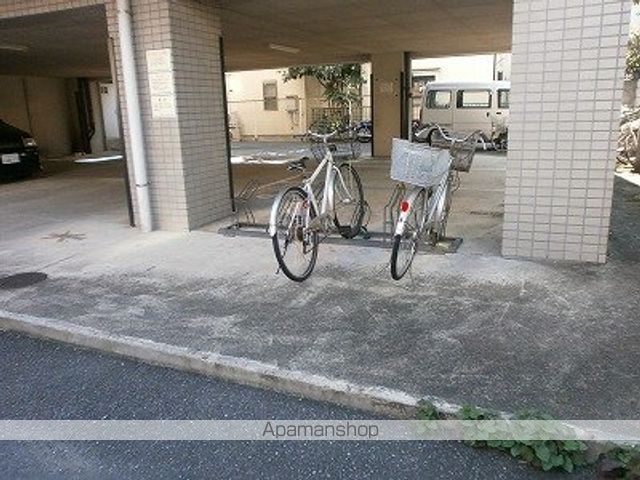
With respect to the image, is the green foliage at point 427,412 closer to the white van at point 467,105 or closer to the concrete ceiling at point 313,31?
the concrete ceiling at point 313,31

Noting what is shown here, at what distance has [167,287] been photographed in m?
4.23

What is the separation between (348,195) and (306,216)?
3.60 feet

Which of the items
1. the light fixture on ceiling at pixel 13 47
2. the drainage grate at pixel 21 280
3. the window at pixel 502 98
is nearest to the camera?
the drainage grate at pixel 21 280

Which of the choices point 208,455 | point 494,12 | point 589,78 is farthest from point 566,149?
point 494,12

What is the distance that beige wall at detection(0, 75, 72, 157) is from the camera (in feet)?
54.1

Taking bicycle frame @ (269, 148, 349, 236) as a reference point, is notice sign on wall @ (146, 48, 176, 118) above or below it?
above

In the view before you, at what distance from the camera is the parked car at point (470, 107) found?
619 inches

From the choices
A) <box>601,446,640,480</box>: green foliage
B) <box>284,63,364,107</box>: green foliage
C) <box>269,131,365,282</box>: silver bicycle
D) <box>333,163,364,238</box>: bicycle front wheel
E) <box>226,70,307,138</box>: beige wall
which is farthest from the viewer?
<box>226,70,307,138</box>: beige wall

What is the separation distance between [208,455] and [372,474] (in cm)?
73

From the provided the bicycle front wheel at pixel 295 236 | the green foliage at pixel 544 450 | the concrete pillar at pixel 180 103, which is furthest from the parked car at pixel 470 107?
the green foliage at pixel 544 450

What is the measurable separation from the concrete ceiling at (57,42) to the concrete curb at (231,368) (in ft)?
13.4

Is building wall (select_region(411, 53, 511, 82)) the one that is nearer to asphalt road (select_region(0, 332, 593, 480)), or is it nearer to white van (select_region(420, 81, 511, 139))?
white van (select_region(420, 81, 511, 139))

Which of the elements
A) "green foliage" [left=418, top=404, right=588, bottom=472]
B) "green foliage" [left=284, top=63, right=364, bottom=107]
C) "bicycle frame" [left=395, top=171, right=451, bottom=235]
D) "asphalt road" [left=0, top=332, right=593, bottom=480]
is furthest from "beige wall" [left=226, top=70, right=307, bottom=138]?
"green foliage" [left=418, top=404, right=588, bottom=472]

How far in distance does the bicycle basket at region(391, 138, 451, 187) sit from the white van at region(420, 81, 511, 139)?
488 inches
